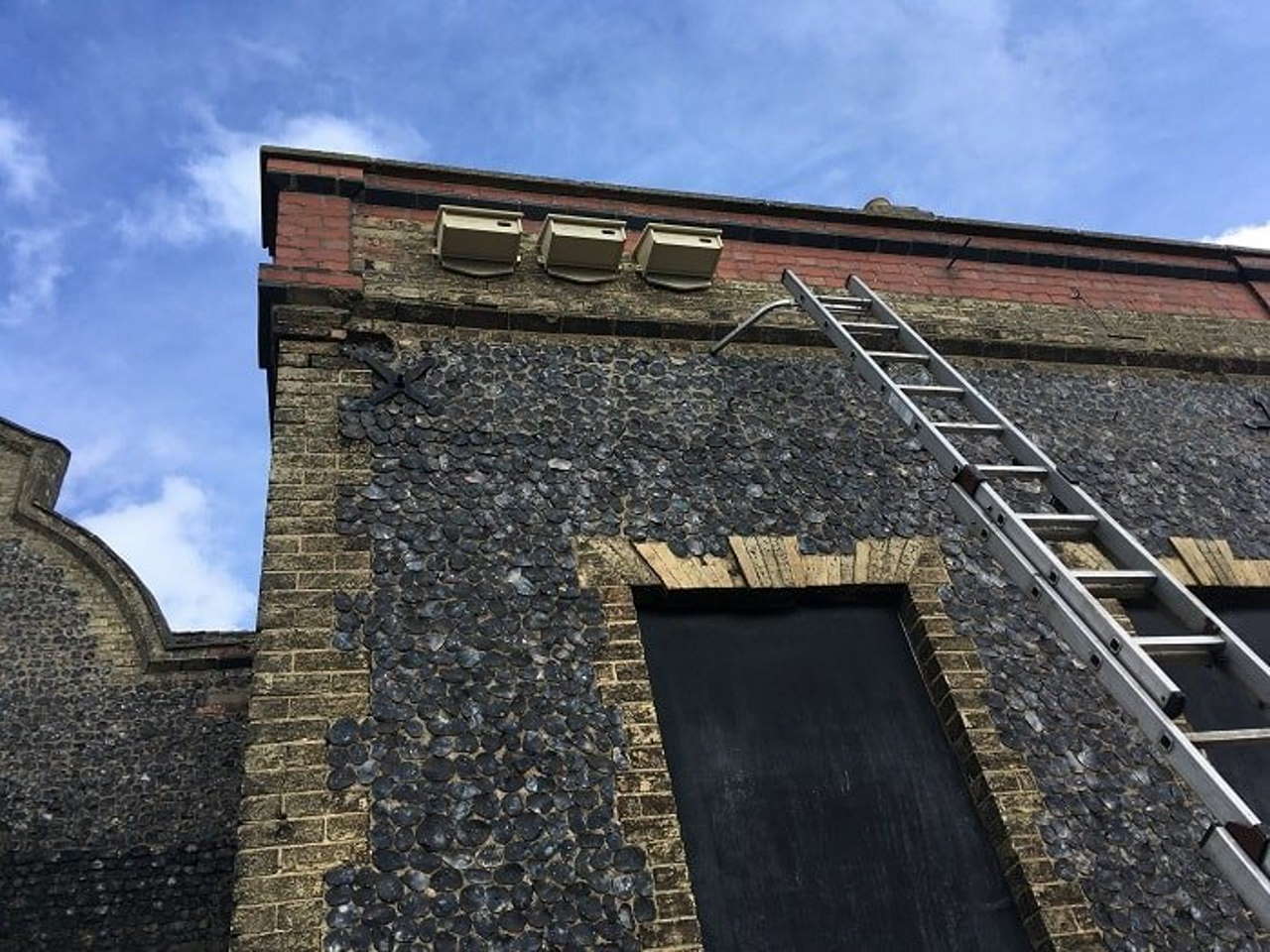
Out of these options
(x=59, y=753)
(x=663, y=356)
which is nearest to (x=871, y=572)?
(x=663, y=356)

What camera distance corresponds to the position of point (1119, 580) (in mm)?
3623

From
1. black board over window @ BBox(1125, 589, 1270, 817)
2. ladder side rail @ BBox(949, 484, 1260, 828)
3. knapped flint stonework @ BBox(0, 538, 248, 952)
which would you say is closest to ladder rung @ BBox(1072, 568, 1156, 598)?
ladder side rail @ BBox(949, 484, 1260, 828)

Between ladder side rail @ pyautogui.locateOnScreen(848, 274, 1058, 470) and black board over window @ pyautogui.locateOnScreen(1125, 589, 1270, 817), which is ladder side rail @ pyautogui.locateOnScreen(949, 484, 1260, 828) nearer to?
ladder side rail @ pyautogui.locateOnScreen(848, 274, 1058, 470)

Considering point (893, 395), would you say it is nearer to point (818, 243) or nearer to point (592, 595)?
point (592, 595)

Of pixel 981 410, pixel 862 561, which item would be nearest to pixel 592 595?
pixel 862 561

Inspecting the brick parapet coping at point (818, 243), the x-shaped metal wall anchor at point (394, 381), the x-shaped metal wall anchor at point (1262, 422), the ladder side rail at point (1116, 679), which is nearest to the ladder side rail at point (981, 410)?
the ladder side rail at point (1116, 679)

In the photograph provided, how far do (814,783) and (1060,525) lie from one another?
1.77 metres

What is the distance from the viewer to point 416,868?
3828 millimetres

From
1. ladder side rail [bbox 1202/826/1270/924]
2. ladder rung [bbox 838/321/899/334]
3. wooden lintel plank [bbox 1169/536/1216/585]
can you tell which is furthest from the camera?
wooden lintel plank [bbox 1169/536/1216/585]

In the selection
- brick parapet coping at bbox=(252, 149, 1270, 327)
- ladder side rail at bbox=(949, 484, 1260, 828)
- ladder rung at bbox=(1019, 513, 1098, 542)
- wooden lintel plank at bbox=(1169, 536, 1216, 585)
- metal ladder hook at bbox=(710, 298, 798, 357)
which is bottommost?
ladder side rail at bbox=(949, 484, 1260, 828)

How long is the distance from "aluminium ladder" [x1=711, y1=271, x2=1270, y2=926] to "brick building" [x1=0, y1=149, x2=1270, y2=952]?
2.59ft

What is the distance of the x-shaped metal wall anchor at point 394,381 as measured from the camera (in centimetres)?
578

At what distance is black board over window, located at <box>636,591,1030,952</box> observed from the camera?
4.30 m

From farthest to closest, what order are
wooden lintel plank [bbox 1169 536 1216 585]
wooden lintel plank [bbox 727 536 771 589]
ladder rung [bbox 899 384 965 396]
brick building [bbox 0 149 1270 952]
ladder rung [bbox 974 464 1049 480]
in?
wooden lintel plank [bbox 1169 536 1216 585] → wooden lintel plank [bbox 727 536 771 589] → ladder rung [bbox 899 384 965 396] → ladder rung [bbox 974 464 1049 480] → brick building [bbox 0 149 1270 952]
